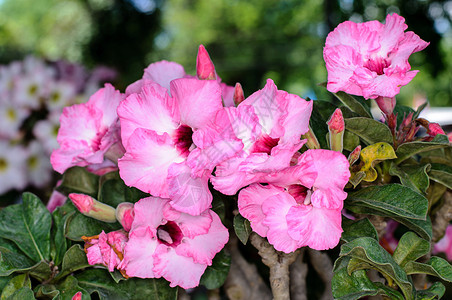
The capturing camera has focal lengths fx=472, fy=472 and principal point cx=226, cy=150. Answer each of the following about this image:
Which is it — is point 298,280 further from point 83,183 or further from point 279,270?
point 83,183

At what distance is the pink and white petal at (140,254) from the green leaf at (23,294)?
107mm

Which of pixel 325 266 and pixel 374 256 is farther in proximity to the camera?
pixel 325 266

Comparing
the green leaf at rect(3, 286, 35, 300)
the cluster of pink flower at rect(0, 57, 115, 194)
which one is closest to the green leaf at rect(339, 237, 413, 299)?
the green leaf at rect(3, 286, 35, 300)

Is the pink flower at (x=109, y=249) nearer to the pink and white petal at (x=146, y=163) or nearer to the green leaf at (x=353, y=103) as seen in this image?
the pink and white petal at (x=146, y=163)

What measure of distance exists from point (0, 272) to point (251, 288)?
0.33 m

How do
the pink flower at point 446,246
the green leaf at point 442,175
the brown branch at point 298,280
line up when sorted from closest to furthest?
the green leaf at point 442,175
the brown branch at point 298,280
the pink flower at point 446,246

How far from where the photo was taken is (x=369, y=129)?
1.72ft

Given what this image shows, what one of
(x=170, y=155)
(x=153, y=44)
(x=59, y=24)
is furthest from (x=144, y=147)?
(x=59, y=24)

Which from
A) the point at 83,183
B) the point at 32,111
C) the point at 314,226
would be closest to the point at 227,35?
the point at 32,111

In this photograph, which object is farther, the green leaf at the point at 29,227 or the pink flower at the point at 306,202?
the green leaf at the point at 29,227

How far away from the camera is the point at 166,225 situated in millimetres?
522

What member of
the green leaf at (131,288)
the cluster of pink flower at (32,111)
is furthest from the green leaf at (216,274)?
the cluster of pink flower at (32,111)

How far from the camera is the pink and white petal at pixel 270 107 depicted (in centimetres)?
47

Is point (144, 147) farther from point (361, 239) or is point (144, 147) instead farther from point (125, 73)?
point (125, 73)
